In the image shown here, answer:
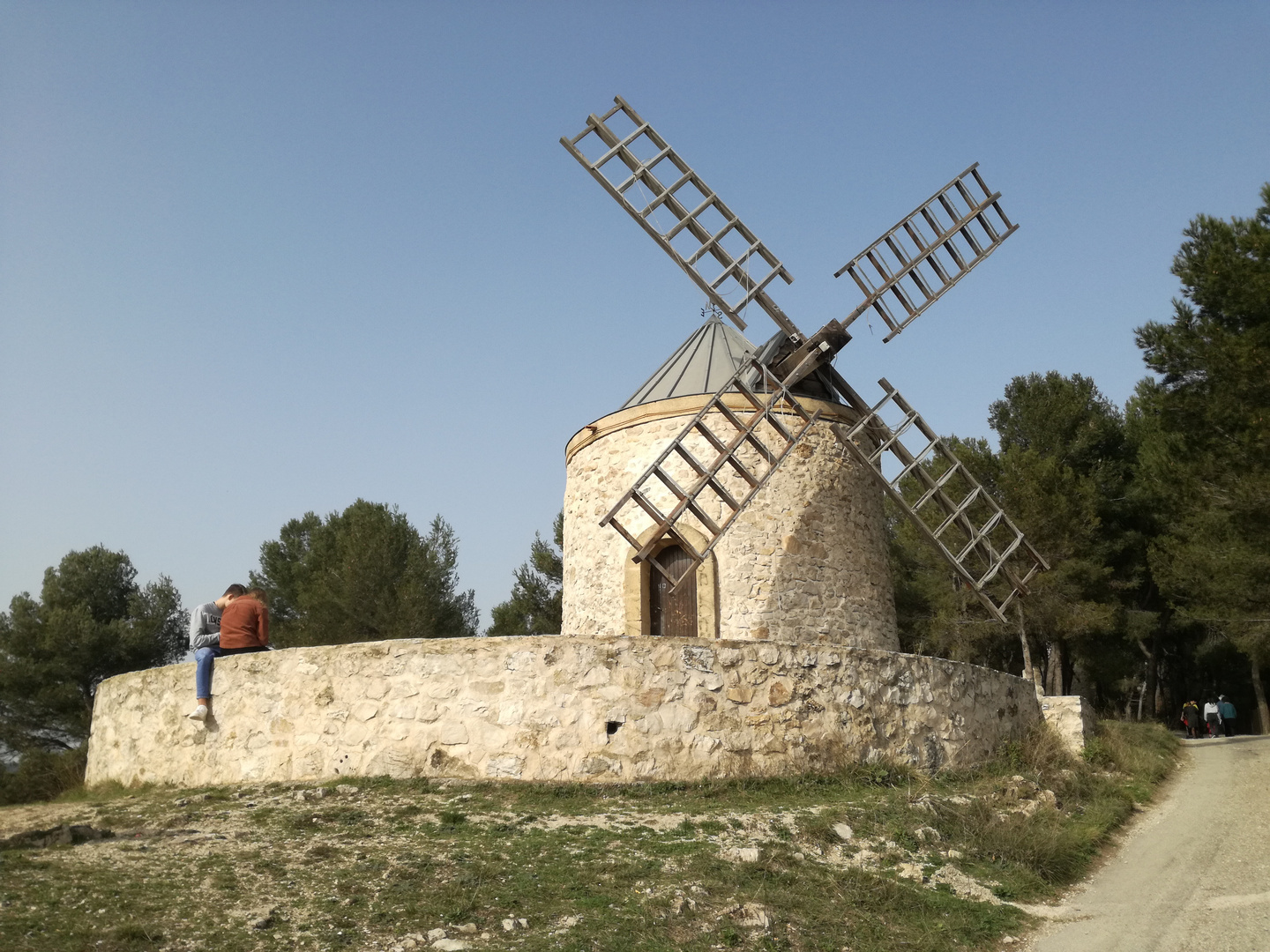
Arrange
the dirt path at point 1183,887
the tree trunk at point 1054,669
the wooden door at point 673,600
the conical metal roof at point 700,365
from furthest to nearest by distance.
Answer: the tree trunk at point 1054,669
the conical metal roof at point 700,365
the wooden door at point 673,600
the dirt path at point 1183,887

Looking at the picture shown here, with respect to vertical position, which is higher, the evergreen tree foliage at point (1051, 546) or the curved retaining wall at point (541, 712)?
the evergreen tree foliage at point (1051, 546)

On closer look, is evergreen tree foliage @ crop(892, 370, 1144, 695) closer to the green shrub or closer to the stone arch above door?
the stone arch above door

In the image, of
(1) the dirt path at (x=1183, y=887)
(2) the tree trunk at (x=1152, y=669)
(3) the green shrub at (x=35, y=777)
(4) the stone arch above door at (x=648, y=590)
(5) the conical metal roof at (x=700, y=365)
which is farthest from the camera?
(2) the tree trunk at (x=1152, y=669)

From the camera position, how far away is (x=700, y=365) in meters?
11.9

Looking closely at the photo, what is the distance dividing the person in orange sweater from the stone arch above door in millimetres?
3631

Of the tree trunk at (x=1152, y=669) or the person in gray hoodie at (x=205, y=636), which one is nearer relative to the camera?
the person in gray hoodie at (x=205, y=636)

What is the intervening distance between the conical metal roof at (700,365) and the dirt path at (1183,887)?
6.14m

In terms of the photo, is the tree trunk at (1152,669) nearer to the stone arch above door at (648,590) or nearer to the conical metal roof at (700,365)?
the conical metal roof at (700,365)

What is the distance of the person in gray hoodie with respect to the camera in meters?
7.57

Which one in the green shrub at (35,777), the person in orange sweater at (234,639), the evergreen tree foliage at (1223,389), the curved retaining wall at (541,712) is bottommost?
the green shrub at (35,777)

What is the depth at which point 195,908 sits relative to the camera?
4.32m

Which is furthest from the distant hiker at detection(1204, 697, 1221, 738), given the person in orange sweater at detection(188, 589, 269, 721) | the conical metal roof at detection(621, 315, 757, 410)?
the person in orange sweater at detection(188, 589, 269, 721)

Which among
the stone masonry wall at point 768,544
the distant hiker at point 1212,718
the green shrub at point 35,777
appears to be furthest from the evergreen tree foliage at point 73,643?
the distant hiker at point 1212,718

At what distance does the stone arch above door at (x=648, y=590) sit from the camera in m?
10.3
